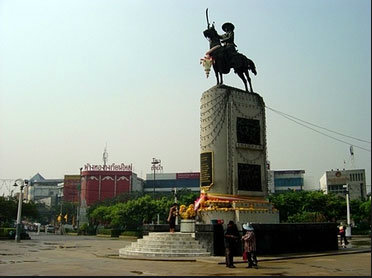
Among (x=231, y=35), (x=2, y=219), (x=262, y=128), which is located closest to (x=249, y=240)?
(x=262, y=128)

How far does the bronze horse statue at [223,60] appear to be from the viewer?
71.7 feet

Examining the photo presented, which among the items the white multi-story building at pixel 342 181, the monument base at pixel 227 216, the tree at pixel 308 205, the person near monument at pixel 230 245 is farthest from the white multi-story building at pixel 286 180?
the person near monument at pixel 230 245

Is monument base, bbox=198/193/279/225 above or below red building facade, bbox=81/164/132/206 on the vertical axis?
below

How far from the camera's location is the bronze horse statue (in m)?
21.8

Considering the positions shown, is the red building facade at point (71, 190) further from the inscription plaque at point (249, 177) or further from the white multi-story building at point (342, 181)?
the inscription plaque at point (249, 177)

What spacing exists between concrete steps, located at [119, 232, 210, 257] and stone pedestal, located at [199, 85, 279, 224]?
1.70m

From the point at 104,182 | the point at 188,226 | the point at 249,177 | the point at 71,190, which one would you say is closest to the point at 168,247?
the point at 188,226

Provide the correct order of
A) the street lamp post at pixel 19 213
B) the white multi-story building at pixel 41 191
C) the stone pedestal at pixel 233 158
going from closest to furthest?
the stone pedestal at pixel 233 158
the street lamp post at pixel 19 213
the white multi-story building at pixel 41 191

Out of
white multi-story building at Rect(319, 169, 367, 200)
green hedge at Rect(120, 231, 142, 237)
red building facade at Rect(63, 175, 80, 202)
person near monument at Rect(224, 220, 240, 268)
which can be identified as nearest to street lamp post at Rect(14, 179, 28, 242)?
green hedge at Rect(120, 231, 142, 237)

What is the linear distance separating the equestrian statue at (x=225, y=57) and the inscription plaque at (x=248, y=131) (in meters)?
2.14

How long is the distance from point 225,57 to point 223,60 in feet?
0.65

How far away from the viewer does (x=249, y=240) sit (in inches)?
519

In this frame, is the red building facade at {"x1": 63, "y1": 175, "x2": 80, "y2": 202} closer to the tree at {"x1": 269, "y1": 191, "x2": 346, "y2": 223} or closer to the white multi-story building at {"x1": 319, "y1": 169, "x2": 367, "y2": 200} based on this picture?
the white multi-story building at {"x1": 319, "y1": 169, "x2": 367, "y2": 200}

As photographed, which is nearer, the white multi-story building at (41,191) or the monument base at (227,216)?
the monument base at (227,216)
